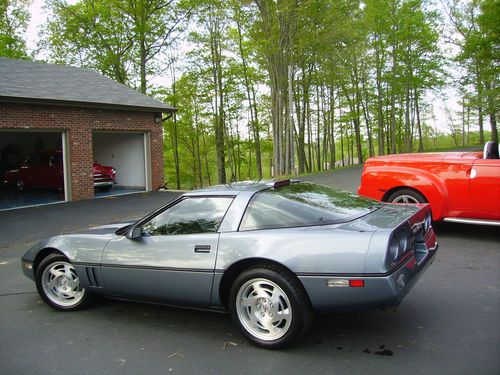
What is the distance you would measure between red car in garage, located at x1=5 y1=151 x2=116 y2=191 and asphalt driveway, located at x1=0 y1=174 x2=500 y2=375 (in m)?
11.0

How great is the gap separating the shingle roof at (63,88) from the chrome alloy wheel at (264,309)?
11740 mm

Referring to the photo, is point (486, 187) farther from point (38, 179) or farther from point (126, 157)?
point (38, 179)

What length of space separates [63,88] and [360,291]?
1472cm

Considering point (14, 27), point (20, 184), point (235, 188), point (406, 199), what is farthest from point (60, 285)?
point (14, 27)

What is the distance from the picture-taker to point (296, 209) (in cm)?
374

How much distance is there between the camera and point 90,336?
12.8 ft

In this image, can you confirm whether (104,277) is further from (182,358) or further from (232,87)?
(232,87)

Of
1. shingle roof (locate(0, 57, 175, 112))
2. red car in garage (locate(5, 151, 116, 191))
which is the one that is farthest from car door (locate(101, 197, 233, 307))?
red car in garage (locate(5, 151, 116, 191))

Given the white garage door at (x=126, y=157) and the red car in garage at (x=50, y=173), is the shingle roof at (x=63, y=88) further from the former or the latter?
the red car in garage at (x=50, y=173)

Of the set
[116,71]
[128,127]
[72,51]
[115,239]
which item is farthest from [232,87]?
[115,239]

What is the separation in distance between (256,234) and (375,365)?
4.22ft

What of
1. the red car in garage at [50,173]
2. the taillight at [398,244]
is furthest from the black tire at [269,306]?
the red car in garage at [50,173]

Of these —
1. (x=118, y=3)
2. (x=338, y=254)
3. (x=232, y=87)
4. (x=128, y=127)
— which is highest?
(x=118, y=3)

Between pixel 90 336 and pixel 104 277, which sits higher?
pixel 104 277
